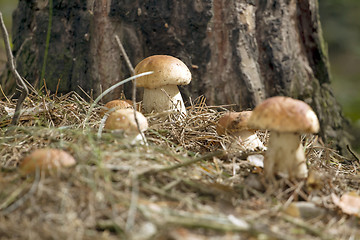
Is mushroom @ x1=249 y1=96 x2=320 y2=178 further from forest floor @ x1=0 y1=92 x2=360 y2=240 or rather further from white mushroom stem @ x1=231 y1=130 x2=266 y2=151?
white mushroom stem @ x1=231 y1=130 x2=266 y2=151

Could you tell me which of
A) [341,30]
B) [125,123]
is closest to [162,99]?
[125,123]

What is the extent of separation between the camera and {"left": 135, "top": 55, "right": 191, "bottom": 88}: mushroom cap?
114 inches

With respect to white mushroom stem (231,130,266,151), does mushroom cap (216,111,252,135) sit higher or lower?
higher

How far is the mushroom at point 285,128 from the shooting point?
1906 millimetres

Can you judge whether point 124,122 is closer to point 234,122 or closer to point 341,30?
point 234,122

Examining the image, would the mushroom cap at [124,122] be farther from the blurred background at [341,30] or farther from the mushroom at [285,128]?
the blurred background at [341,30]

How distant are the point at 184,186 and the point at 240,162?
615mm

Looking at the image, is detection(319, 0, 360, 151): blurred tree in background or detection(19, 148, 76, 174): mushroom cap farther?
detection(319, 0, 360, 151): blurred tree in background

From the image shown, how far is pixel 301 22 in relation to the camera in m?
3.72

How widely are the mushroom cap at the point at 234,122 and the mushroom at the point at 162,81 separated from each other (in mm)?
455

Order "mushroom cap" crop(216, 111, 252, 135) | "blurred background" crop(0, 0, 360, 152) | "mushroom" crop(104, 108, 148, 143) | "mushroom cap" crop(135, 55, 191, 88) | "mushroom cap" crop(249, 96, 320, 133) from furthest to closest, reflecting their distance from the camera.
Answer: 1. "blurred background" crop(0, 0, 360, 152)
2. "mushroom cap" crop(135, 55, 191, 88)
3. "mushroom cap" crop(216, 111, 252, 135)
4. "mushroom" crop(104, 108, 148, 143)
5. "mushroom cap" crop(249, 96, 320, 133)

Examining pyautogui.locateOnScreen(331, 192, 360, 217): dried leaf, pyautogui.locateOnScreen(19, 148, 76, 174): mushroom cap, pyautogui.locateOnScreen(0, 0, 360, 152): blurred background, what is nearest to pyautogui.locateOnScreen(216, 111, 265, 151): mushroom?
pyautogui.locateOnScreen(331, 192, 360, 217): dried leaf

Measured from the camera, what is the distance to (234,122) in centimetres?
268

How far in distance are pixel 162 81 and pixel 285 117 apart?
4.17 ft
